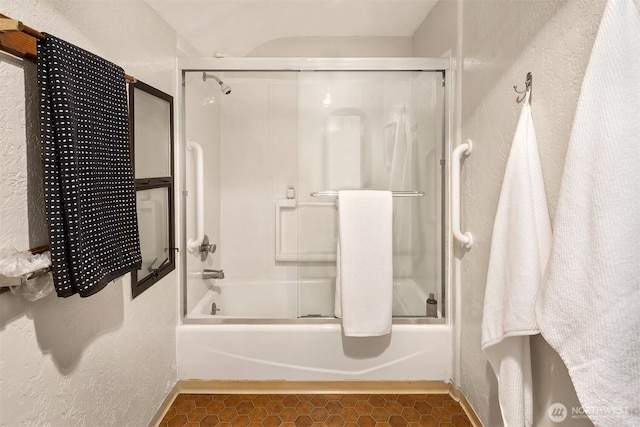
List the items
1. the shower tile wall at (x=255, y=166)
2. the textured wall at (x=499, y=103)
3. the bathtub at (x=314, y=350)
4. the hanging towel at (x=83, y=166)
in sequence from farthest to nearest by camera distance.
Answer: the shower tile wall at (x=255, y=166) < the bathtub at (x=314, y=350) < the textured wall at (x=499, y=103) < the hanging towel at (x=83, y=166)

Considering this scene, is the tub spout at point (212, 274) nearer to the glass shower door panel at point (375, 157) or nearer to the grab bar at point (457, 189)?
the glass shower door panel at point (375, 157)

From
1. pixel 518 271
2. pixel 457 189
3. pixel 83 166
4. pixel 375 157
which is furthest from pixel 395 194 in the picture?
pixel 83 166

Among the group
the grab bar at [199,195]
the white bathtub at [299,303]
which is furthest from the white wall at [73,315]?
the white bathtub at [299,303]

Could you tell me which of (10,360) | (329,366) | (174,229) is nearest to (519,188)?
(329,366)

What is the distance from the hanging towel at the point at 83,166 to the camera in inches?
37.5

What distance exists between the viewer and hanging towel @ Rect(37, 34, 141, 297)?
3.13 feet

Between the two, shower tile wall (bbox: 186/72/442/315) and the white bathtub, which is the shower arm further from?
the white bathtub

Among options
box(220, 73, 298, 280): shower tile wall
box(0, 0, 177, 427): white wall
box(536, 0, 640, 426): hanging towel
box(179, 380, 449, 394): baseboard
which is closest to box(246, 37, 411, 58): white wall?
box(220, 73, 298, 280): shower tile wall

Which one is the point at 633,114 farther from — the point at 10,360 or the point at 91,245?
the point at 10,360

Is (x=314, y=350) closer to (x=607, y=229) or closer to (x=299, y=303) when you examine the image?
(x=299, y=303)

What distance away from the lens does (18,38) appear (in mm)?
936

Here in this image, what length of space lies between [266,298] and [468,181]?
1286mm

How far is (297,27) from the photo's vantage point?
8.62 feet

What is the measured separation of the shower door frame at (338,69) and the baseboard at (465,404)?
0.35 metres
